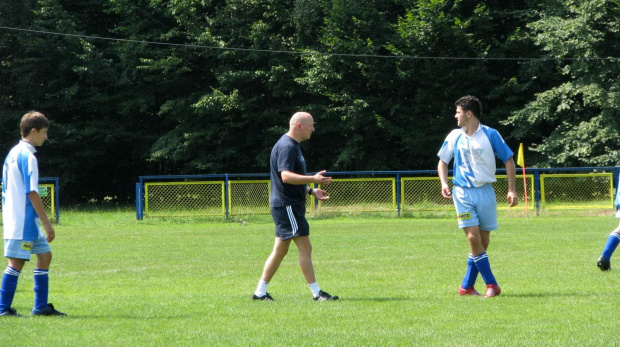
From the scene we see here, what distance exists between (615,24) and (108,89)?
23305 mm

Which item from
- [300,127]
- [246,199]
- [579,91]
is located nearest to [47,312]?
[300,127]

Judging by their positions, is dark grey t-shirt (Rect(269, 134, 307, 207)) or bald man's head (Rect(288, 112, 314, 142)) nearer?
dark grey t-shirt (Rect(269, 134, 307, 207))

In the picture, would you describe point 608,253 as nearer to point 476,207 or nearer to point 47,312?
point 476,207

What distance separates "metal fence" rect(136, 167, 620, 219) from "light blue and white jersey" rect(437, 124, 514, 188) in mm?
18753

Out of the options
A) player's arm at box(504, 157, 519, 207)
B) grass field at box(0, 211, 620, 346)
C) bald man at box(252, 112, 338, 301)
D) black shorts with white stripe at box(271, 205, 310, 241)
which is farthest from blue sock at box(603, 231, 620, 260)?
black shorts with white stripe at box(271, 205, 310, 241)

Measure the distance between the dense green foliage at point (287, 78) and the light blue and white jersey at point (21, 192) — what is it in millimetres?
27800

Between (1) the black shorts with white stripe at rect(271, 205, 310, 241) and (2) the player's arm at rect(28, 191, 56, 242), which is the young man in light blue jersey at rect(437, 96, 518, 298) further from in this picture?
(2) the player's arm at rect(28, 191, 56, 242)

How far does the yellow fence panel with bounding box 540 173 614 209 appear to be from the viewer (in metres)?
26.9

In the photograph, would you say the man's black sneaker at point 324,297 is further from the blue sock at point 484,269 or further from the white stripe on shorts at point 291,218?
the blue sock at point 484,269

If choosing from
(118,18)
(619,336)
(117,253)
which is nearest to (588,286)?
(619,336)

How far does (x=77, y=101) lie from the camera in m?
39.8

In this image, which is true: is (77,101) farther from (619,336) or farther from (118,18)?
(619,336)

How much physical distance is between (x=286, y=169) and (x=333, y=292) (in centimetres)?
169

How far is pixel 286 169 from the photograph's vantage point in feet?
26.3
